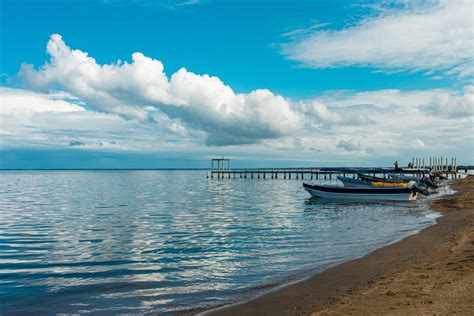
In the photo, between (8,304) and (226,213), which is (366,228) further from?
(8,304)

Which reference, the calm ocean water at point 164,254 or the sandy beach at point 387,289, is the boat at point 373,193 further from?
the sandy beach at point 387,289

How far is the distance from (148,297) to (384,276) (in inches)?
245

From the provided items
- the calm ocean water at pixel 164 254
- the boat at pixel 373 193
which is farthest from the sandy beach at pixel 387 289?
the boat at pixel 373 193

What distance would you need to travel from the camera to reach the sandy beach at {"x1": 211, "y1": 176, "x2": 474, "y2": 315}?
24.9 feet

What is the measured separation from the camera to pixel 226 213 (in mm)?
30547

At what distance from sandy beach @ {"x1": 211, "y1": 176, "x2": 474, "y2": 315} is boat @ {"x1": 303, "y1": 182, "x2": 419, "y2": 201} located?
28.0 metres

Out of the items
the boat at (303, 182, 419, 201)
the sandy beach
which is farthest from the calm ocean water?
the boat at (303, 182, 419, 201)

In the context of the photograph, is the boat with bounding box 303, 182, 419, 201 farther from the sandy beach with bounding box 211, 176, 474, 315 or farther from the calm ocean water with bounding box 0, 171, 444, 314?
the sandy beach with bounding box 211, 176, 474, 315

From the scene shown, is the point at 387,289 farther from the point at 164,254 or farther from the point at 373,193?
the point at 373,193

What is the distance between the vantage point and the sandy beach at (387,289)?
24.9ft

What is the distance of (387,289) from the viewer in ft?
29.7

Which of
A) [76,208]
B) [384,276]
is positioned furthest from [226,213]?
[384,276]

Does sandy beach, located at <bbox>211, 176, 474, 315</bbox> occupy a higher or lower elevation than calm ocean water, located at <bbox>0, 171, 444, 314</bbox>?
higher

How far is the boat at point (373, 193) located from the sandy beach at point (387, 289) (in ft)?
91.8
